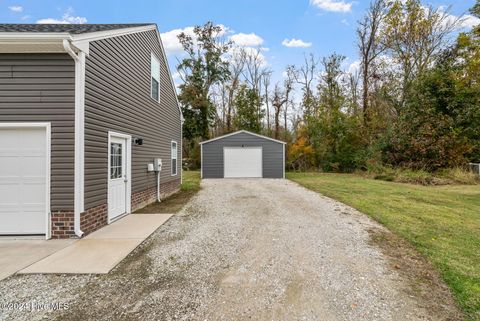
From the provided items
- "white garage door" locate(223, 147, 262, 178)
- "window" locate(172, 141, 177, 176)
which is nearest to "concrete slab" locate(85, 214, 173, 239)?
"window" locate(172, 141, 177, 176)

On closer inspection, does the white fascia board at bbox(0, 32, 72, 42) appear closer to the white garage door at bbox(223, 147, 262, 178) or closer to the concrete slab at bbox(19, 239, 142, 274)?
the concrete slab at bbox(19, 239, 142, 274)

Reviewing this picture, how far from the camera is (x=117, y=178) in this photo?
5.78 metres

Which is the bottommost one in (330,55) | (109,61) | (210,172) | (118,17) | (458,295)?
(458,295)

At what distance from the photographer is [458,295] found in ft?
8.71

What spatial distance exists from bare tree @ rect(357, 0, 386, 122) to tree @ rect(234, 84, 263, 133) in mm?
9652

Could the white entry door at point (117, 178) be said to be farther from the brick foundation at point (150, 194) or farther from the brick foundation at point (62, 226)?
the brick foundation at point (62, 226)

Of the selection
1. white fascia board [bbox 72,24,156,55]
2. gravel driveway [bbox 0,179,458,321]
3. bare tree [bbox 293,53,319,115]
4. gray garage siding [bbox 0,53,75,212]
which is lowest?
gravel driveway [bbox 0,179,458,321]

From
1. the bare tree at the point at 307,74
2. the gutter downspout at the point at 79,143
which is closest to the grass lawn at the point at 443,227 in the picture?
the gutter downspout at the point at 79,143

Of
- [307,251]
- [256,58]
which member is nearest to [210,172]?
[307,251]

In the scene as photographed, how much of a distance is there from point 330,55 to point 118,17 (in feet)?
61.4

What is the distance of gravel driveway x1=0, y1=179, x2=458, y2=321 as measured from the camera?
7.73 ft

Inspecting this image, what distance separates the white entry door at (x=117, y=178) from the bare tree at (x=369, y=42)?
19.8 m

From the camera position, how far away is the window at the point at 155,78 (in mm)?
7886

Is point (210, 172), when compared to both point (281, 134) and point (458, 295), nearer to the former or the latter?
point (281, 134)
